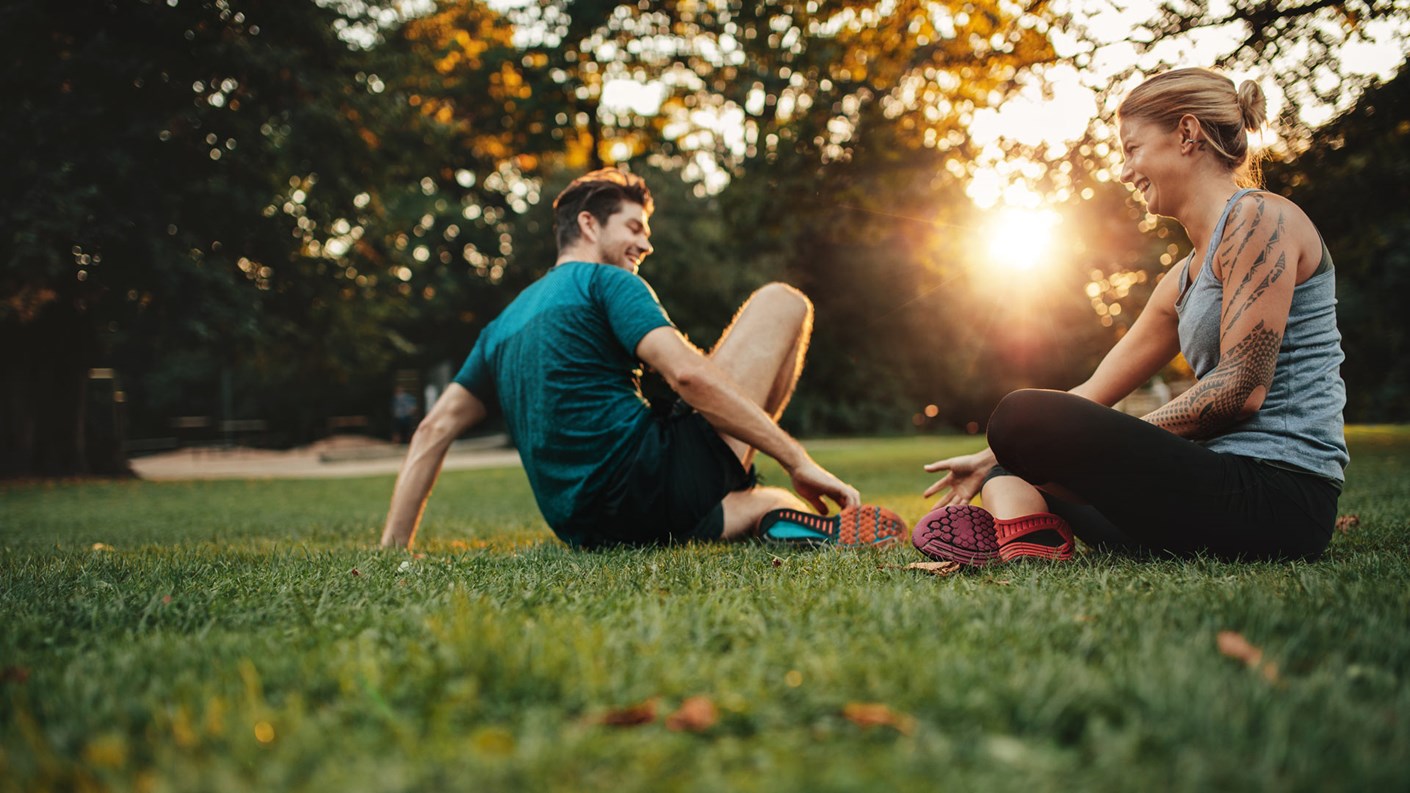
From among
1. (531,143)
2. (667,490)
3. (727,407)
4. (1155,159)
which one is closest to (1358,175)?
(1155,159)

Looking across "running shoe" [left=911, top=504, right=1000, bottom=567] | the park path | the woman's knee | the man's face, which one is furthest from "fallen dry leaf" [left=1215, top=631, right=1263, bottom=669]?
the park path

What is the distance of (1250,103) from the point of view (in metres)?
2.74

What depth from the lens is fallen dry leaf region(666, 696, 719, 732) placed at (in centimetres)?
138

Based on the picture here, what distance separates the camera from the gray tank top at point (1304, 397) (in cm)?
266

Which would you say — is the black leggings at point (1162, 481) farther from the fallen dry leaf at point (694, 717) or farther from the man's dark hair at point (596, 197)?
the man's dark hair at point (596, 197)

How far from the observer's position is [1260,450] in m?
2.67

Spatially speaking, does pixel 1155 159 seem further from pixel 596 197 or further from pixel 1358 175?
pixel 1358 175

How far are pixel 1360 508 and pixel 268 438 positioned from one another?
3433 cm

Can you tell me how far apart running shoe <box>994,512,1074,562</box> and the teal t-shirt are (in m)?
1.45

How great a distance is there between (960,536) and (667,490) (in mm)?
1208

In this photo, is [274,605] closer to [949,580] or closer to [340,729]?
[340,729]

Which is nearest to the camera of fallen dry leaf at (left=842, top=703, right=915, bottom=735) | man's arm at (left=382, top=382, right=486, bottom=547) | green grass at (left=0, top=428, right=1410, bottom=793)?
green grass at (left=0, top=428, right=1410, bottom=793)

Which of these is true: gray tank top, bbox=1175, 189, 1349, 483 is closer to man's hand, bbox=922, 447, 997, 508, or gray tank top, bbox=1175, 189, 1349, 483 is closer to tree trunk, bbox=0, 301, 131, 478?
man's hand, bbox=922, 447, 997, 508

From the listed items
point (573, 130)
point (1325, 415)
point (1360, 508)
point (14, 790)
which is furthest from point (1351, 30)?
point (573, 130)
